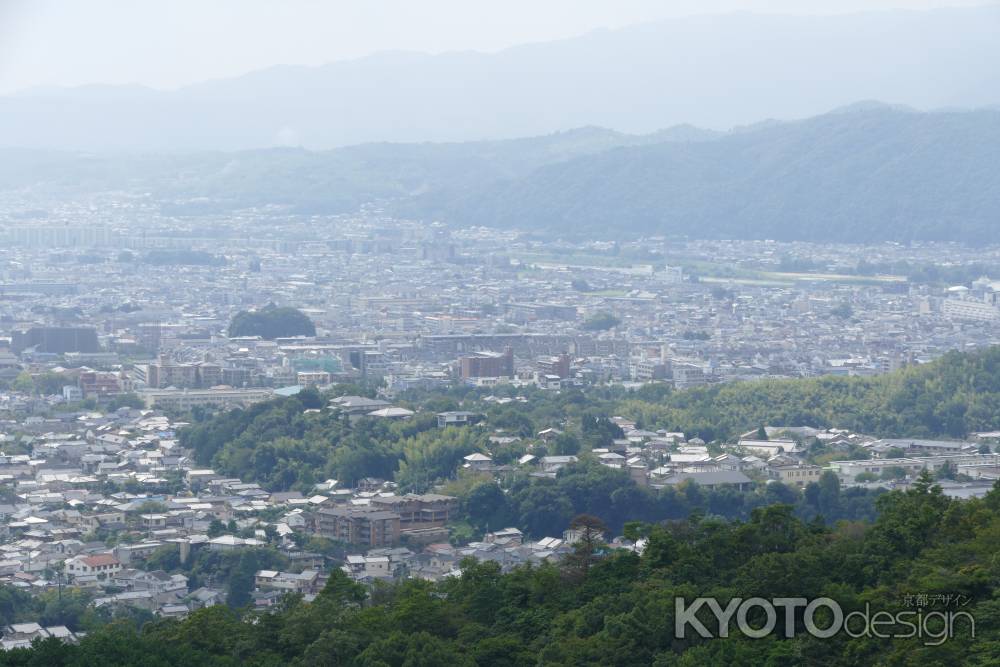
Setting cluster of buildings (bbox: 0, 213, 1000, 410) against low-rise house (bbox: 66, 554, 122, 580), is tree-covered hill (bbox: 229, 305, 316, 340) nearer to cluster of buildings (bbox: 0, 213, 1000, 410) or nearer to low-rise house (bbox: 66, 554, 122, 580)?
cluster of buildings (bbox: 0, 213, 1000, 410)

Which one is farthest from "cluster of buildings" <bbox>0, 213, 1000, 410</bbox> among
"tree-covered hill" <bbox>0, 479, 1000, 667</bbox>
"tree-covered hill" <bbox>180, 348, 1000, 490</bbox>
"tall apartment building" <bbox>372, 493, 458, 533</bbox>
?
"tree-covered hill" <bbox>0, 479, 1000, 667</bbox>

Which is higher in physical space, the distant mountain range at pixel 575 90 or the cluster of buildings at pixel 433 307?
the distant mountain range at pixel 575 90

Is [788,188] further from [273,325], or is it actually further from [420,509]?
[420,509]

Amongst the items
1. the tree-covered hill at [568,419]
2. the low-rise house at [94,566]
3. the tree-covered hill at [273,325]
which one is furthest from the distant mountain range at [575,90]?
the low-rise house at [94,566]

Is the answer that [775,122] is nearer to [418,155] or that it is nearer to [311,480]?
[418,155]

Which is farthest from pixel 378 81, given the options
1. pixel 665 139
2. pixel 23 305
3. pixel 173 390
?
pixel 173 390

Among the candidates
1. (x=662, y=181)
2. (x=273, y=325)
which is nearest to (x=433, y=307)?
(x=273, y=325)

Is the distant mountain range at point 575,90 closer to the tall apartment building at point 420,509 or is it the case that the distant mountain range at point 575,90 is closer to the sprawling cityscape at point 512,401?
the sprawling cityscape at point 512,401
